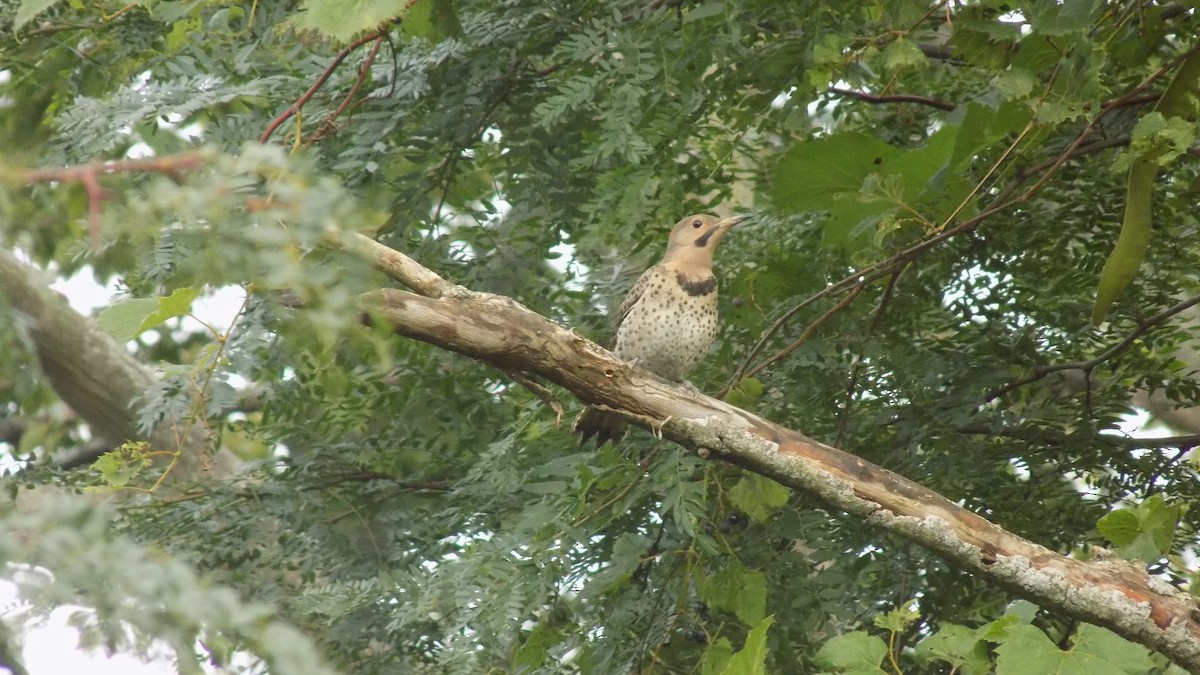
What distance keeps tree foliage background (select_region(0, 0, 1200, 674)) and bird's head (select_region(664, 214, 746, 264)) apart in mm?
201

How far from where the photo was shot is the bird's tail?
4152 millimetres

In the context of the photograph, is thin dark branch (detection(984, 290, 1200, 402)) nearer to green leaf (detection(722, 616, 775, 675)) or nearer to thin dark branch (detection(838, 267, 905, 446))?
thin dark branch (detection(838, 267, 905, 446))

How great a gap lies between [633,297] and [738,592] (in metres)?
1.73

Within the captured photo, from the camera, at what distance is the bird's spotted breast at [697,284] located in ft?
16.5

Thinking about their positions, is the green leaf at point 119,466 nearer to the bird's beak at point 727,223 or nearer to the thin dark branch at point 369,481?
the thin dark branch at point 369,481

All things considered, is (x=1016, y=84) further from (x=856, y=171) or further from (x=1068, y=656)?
(x=1068, y=656)

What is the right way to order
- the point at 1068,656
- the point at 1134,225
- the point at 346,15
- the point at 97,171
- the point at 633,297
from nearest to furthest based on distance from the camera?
the point at 97,171 → the point at 1068,656 → the point at 346,15 → the point at 1134,225 → the point at 633,297

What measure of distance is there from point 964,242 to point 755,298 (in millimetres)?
760

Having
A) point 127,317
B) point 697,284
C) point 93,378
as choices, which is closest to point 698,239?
point 697,284

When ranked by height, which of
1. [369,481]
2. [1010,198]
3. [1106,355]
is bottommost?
[369,481]

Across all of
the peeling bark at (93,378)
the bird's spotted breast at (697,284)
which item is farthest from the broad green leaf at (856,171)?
the peeling bark at (93,378)

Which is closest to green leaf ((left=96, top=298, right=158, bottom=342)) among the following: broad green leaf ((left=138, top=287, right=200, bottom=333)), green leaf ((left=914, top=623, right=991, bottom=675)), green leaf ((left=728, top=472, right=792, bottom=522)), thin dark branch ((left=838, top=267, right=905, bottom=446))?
broad green leaf ((left=138, top=287, right=200, bottom=333))

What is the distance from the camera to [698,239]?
527 centimetres

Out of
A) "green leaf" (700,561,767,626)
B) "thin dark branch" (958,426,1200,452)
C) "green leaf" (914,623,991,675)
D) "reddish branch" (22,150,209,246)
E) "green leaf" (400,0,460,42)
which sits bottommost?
"green leaf" (700,561,767,626)
